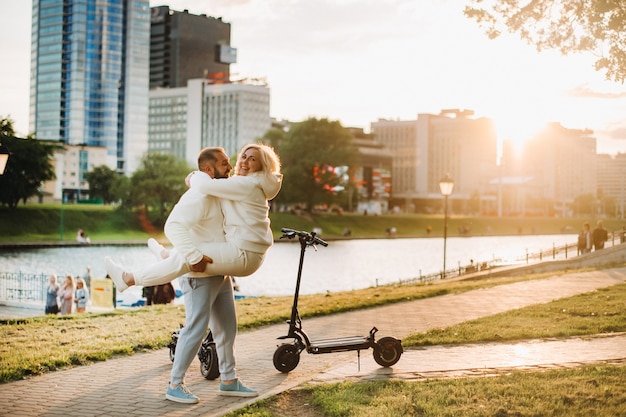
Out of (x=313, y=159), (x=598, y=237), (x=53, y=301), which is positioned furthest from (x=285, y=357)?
(x=313, y=159)

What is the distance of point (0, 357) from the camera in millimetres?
8492

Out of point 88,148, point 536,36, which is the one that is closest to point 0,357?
point 536,36

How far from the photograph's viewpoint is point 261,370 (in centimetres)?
812

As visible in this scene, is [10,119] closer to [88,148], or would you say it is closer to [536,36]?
[536,36]

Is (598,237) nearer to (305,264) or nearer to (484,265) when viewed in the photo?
(484,265)

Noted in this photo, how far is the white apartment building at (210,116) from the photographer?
18188 cm

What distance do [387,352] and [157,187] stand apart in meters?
77.1

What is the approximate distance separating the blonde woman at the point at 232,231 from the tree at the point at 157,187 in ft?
251

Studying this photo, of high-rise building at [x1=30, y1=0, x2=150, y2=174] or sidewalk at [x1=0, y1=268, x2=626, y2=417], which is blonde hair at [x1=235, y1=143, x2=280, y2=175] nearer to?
sidewalk at [x1=0, y1=268, x2=626, y2=417]

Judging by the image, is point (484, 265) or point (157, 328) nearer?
point (157, 328)

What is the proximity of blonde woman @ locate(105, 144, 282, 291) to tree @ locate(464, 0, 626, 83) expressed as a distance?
8441 millimetres

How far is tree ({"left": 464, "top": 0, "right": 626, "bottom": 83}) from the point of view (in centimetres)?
1311

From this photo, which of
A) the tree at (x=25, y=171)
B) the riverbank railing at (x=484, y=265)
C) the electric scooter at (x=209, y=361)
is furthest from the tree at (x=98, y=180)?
the electric scooter at (x=209, y=361)

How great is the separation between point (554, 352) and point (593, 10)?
6.86 metres
